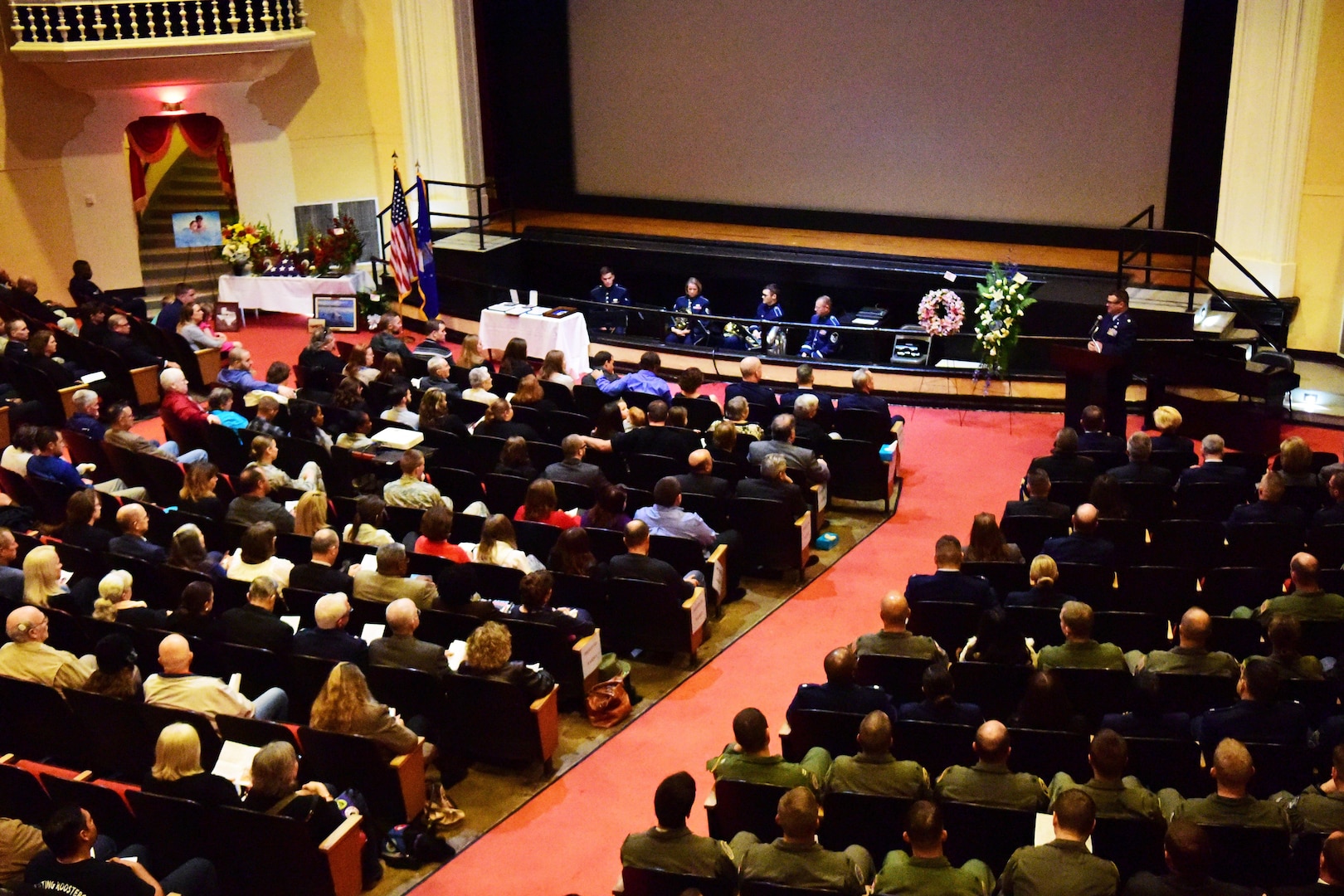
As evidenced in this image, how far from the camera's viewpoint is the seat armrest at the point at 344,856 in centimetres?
577

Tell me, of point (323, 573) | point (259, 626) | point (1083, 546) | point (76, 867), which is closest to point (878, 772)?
point (1083, 546)

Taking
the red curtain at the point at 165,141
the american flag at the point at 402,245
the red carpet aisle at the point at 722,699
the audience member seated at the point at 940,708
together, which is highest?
the red curtain at the point at 165,141

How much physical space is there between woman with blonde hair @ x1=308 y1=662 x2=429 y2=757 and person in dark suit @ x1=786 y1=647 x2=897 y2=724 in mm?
1918

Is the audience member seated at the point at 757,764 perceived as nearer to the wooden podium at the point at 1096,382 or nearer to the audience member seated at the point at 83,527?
the audience member seated at the point at 83,527

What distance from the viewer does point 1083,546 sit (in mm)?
7746

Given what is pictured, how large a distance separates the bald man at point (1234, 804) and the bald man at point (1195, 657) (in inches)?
45.8

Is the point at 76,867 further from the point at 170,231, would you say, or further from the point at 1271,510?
the point at 170,231

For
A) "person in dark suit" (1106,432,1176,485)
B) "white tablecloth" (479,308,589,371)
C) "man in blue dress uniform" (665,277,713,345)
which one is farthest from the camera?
"man in blue dress uniform" (665,277,713,345)

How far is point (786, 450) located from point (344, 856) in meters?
4.65

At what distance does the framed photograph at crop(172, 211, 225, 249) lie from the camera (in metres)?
17.1

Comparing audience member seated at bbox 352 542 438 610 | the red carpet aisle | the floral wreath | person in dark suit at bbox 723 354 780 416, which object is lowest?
the red carpet aisle

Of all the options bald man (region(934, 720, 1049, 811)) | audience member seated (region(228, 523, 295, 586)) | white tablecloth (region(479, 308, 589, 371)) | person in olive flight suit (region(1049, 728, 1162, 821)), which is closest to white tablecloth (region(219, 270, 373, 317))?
white tablecloth (region(479, 308, 589, 371))

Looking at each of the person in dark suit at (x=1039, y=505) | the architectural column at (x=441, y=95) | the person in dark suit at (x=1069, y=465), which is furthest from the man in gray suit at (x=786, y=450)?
the architectural column at (x=441, y=95)

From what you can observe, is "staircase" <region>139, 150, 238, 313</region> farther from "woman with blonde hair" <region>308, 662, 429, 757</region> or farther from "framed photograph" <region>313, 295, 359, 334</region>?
"woman with blonde hair" <region>308, 662, 429, 757</region>
